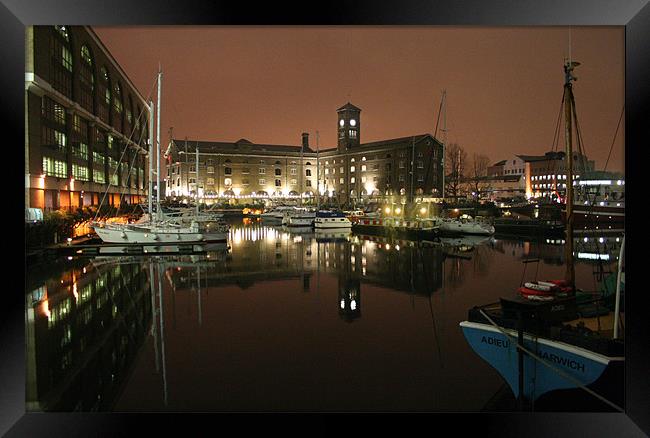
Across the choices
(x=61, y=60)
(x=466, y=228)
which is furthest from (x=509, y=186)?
(x=61, y=60)

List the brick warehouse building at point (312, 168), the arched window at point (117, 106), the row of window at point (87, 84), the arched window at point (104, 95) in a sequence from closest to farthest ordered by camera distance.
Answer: the row of window at point (87, 84), the arched window at point (104, 95), the arched window at point (117, 106), the brick warehouse building at point (312, 168)

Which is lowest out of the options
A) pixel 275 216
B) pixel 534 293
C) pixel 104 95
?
pixel 534 293

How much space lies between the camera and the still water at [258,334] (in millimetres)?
6059

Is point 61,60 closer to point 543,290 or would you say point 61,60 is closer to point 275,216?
point 275,216

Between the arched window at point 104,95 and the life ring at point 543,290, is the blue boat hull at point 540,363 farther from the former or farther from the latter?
the arched window at point 104,95

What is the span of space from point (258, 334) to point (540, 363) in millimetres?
4792

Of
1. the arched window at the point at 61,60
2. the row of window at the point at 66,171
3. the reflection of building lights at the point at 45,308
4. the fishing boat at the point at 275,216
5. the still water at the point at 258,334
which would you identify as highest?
the arched window at the point at 61,60

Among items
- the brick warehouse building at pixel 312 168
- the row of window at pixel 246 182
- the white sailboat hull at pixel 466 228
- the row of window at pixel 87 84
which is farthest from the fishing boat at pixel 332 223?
the row of window at pixel 246 182

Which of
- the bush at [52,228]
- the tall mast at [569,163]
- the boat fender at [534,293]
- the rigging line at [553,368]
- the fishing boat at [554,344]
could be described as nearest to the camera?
the rigging line at [553,368]

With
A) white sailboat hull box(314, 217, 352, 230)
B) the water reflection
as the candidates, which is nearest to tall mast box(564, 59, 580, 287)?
the water reflection

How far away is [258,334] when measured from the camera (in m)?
8.73

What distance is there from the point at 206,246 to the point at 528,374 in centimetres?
1858

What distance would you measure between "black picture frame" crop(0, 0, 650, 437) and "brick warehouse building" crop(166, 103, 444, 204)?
50832mm
